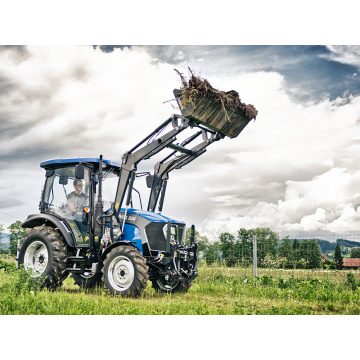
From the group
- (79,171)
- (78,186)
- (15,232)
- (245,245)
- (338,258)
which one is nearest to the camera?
(79,171)

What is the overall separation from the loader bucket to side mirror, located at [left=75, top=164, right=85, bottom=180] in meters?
1.98

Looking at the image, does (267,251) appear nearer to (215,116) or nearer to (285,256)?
(285,256)

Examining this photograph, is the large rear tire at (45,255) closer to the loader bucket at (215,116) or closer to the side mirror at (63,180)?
the side mirror at (63,180)

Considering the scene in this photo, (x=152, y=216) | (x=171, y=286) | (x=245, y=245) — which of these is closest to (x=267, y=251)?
(x=245, y=245)

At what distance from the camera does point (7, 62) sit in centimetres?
867

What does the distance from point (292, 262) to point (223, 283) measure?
169cm

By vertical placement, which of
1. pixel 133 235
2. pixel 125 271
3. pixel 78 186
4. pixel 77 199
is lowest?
pixel 125 271

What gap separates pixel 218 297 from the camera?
8.20 metres

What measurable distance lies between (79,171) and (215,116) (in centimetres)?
247

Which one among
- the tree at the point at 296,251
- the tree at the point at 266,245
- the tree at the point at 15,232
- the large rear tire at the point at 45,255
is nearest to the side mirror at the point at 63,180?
the large rear tire at the point at 45,255

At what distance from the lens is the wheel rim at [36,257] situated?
8.09 metres

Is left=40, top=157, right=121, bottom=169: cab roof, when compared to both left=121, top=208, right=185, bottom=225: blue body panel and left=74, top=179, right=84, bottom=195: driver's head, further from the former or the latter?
left=121, top=208, right=185, bottom=225: blue body panel

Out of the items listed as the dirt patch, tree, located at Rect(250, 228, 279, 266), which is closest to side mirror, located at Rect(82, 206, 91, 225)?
the dirt patch

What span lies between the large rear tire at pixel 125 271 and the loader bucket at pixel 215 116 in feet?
7.78
